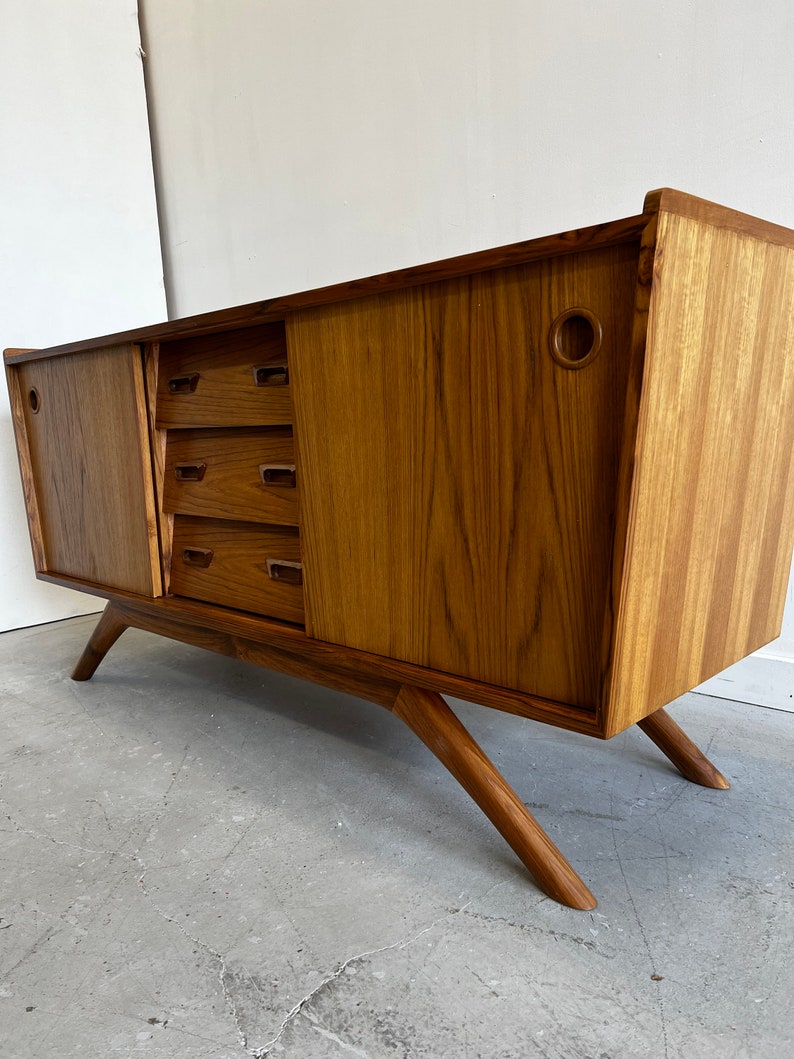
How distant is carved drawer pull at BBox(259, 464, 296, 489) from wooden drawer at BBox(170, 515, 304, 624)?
0.08 m

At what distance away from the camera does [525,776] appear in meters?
1.18

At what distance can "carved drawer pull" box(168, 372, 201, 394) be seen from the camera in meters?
1.24

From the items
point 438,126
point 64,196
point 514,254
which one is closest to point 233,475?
point 514,254

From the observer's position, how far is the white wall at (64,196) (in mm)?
2121

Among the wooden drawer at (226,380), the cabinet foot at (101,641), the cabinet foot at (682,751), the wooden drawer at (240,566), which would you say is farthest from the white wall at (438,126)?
the cabinet foot at (101,641)

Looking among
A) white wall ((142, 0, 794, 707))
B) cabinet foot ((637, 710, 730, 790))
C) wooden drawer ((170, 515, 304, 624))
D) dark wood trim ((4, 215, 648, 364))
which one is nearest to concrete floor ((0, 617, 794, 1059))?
cabinet foot ((637, 710, 730, 790))

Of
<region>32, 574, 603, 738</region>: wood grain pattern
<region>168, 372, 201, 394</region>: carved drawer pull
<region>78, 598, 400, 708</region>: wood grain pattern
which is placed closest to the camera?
<region>32, 574, 603, 738</region>: wood grain pattern

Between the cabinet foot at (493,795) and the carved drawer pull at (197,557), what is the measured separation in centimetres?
48

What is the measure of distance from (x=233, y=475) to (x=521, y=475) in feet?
1.93

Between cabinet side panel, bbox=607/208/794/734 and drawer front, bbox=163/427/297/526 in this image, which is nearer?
cabinet side panel, bbox=607/208/794/734

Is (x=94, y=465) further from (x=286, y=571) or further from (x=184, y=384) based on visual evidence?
(x=286, y=571)

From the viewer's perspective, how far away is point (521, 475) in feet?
2.58

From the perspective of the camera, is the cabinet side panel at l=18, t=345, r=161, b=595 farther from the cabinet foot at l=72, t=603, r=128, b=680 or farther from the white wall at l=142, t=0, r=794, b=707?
the white wall at l=142, t=0, r=794, b=707

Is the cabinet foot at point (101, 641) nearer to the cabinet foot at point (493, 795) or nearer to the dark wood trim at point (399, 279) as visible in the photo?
the dark wood trim at point (399, 279)
